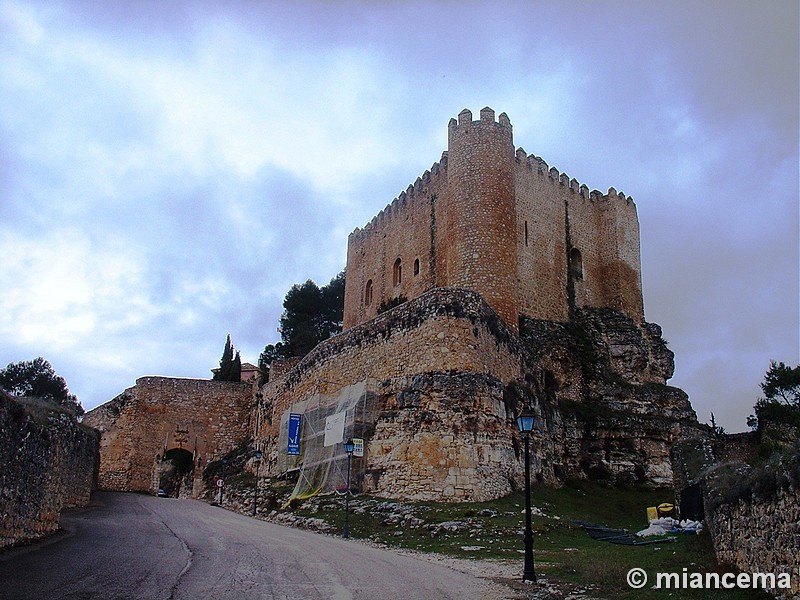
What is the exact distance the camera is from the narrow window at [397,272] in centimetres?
3578

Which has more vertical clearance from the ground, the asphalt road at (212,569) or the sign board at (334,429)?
the sign board at (334,429)

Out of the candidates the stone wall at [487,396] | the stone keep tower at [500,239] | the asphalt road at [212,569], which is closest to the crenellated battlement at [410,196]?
the stone keep tower at [500,239]

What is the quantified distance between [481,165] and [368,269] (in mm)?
11388

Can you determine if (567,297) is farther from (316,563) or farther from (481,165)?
(316,563)

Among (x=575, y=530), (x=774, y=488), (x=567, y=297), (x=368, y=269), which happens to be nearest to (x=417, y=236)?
(x=368, y=269)

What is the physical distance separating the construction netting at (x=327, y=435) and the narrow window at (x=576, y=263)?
14.5 metres

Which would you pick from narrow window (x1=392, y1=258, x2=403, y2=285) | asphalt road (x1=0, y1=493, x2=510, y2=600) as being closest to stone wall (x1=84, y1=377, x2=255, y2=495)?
narrow window (x1=392, y1=258, x2=403, y2=285)

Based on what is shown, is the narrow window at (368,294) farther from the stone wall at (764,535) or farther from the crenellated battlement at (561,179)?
the stone wall at (764,535)

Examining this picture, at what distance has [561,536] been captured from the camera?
16266 millimetres

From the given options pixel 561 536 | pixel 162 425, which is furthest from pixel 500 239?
pixel 162 425

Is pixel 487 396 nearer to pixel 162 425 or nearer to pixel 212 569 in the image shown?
pixel 212 569

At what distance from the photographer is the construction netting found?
22.0m

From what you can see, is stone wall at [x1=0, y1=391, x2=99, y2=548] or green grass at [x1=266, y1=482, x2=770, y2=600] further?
green grass at [x1=266, y1=482, x2=770, y2=600]

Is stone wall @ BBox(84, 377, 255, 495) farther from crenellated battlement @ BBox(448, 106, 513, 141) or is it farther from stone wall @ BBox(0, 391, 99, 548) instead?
stone wall @ BBox(0, 391, 99, 548)
